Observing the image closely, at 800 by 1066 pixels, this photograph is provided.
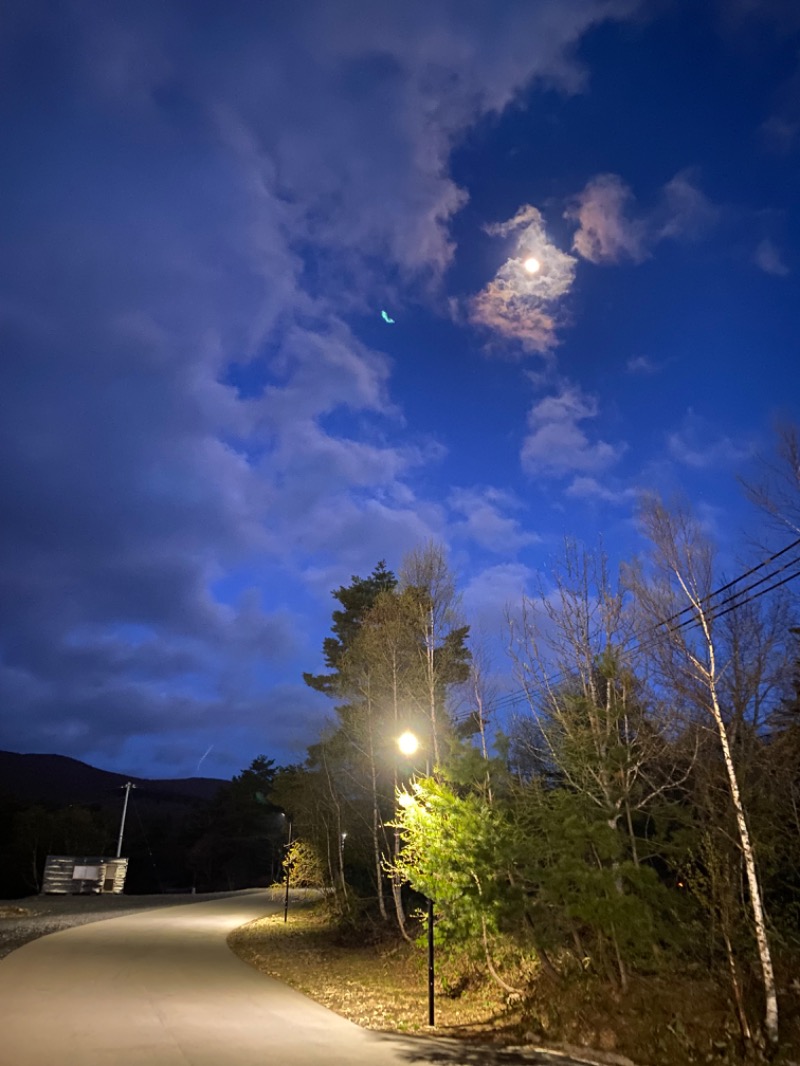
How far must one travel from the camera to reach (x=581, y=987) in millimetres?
8789

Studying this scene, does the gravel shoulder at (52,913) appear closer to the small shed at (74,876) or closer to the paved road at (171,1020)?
the small shed at (74,876)

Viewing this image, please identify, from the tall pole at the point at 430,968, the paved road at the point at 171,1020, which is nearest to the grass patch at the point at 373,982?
the tall pole at the point at 430,968

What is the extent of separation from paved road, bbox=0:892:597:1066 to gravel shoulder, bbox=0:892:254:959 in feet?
10.6

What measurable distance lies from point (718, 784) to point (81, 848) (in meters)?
57.2

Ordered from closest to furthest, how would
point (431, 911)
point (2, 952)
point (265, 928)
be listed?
point (431, 911) < point (2, 952) < point (265, 928)

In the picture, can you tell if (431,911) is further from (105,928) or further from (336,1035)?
(105,928)

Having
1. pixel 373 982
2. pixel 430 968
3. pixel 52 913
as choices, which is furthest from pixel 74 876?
pixel 430 968

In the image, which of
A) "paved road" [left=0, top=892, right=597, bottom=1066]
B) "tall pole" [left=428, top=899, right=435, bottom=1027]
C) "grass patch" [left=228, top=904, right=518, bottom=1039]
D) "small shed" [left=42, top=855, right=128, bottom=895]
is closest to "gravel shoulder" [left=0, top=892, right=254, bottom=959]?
"small shed" [left=42, top=855, right=128, bottom=895]

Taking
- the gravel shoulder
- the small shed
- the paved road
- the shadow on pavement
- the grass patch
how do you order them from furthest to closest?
the small shed < the gravel shoulder < the grass patch < the shadow on pavement < the paved road

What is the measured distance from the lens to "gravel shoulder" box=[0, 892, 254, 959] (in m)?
18.1

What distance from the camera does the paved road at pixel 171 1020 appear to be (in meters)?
7.07

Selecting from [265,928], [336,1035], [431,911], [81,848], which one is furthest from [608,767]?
[81,848]

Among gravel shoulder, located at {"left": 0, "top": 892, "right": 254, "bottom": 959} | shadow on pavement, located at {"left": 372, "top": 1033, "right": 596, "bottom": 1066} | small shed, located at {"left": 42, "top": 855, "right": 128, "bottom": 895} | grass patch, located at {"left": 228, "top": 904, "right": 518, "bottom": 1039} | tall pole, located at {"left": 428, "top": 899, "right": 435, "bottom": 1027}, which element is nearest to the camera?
shadow on pavement, located at {"left": 372, "top": 1033, "right": 596, "bottom": 1066}

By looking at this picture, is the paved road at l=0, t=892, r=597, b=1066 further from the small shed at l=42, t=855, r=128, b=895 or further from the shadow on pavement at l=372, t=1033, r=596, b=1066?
the small shed at l=42, t=855, r=128, b=895
